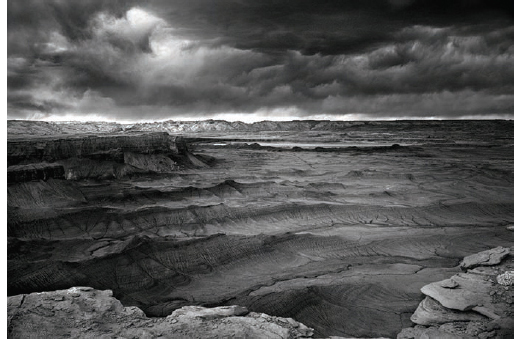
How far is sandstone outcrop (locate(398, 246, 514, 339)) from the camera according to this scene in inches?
236

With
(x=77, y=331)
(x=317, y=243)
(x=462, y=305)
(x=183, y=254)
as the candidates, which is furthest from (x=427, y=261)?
(x=77, y=331)

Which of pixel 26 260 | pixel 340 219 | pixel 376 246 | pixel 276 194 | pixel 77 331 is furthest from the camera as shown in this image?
pixel 276 194

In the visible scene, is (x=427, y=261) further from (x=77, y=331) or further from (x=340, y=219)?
(x=77, y=331)

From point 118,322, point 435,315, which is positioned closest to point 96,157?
point 118,322

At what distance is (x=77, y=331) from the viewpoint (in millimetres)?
5836

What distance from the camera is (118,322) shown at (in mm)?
6289

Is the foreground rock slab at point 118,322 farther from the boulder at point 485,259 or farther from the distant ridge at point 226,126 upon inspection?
the distant ridge at point 226,126

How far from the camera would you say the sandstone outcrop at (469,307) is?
600 cm

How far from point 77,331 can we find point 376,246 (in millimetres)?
8657

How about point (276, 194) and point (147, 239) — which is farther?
point (276, 194)

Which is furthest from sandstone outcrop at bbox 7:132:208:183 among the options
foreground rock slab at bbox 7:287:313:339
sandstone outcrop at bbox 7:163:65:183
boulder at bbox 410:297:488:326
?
boulder at bbox 410:297:488:326

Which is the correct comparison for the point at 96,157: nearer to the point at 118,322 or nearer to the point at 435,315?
the point at 118,322

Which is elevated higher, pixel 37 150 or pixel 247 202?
pixel 37 150

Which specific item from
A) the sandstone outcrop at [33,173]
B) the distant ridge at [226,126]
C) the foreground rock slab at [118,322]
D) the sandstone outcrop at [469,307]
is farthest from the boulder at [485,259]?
the distant ridge at [226,126]
